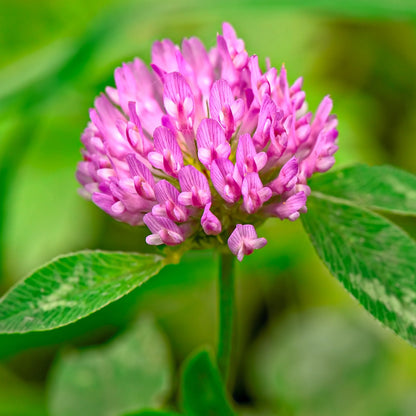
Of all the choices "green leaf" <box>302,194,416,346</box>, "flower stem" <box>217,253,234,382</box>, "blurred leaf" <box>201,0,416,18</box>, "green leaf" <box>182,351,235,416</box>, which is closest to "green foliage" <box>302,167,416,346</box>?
"green leaf" <box>302,194,416,346</box>

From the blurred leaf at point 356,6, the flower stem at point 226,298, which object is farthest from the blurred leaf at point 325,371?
the blurred leaf at point 356,6

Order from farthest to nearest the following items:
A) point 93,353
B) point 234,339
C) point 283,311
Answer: point 283,311 → point 93,353 → point 234,339

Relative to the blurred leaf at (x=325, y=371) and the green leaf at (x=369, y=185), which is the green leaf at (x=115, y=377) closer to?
the blurred leaf at (x=325, y=371)

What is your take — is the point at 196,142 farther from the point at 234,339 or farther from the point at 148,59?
the point at 148,59

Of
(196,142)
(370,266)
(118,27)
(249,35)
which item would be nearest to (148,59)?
(118,27)

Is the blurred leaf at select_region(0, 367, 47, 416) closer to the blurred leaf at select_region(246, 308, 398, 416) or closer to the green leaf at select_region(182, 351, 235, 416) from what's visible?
the blurred leaf at select_region(246, 308, 398, 416)

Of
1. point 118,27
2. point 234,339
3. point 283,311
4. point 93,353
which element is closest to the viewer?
point 234,339
